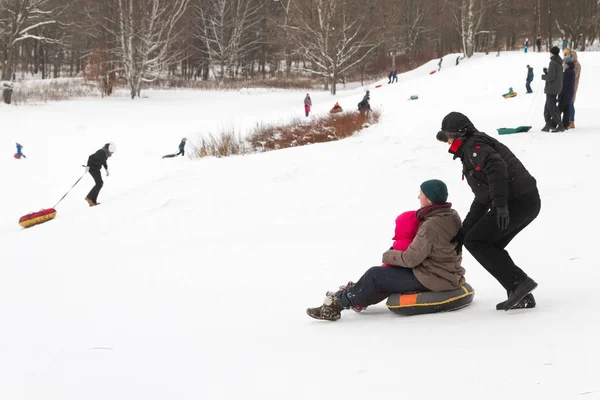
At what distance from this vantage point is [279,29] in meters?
52.4

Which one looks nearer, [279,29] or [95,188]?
[95,188]

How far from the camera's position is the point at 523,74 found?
92.5 feet

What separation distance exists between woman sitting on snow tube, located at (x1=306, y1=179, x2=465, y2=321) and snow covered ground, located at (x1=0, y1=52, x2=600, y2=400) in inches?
9.6

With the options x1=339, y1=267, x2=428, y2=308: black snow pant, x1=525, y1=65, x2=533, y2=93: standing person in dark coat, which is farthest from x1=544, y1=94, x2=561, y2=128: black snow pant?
x1=339, y1=267, x2=428, y2=308: black snow pant

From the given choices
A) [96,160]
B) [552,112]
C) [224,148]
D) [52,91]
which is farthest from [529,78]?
[52,91]

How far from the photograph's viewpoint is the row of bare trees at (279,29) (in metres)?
41.3

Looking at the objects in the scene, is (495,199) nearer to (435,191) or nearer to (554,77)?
(435,191)

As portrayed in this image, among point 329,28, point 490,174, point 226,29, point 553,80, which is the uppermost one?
point 226,29

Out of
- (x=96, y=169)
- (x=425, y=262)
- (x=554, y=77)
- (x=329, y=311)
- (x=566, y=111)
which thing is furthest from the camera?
(x=96, y=169)

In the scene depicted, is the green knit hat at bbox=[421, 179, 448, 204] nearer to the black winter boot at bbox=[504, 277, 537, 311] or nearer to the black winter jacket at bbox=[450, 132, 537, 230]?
the black winter jacket at bbox=[450, 132, 537, 230]

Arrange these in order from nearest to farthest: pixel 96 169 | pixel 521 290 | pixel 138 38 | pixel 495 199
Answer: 1. pixel 495 199
2. pixel 521 290
3. pixel 96 169
4. pixel 138 38

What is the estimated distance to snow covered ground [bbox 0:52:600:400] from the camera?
140 inches

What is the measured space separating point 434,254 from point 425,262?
0.12 m

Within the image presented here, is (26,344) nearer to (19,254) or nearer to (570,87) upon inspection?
(19,254)
